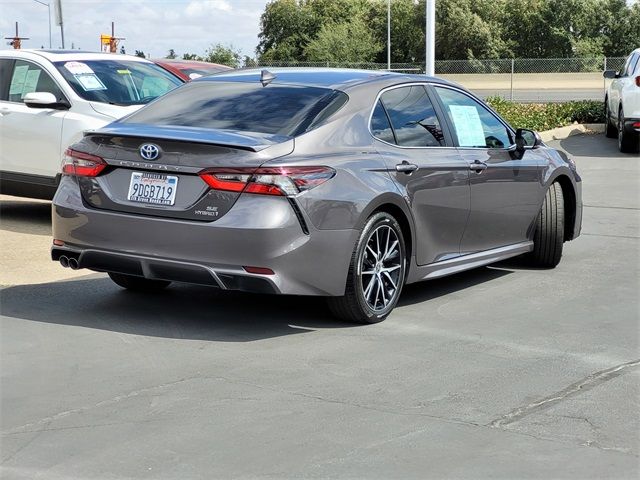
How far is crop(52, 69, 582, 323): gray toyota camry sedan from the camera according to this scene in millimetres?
6234

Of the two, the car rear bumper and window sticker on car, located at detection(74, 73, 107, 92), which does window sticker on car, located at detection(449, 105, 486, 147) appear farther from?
window sticker on car, located at detection(74, 73, 107, 92)

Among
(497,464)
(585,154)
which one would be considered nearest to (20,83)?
(497,464)

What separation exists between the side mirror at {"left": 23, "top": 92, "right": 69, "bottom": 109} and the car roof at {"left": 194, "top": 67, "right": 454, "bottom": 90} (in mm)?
3384

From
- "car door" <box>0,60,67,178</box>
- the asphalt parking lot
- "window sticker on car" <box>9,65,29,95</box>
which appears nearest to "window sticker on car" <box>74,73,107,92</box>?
"car door" <box>0,60,67,178</box>

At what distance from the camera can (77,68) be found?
11.1 metres

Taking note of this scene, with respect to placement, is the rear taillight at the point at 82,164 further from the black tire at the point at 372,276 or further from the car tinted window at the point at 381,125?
the car tinted window at the point at 381,125

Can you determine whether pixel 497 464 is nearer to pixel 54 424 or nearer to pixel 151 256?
pixel 54 424

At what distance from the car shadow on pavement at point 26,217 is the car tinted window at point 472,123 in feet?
14.5

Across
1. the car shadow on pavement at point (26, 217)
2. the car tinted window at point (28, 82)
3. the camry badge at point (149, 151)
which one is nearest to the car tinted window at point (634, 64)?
the car shadow on pavement at point (26, 217)

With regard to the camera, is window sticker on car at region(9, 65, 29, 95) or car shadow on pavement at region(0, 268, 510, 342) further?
window sticker on car at region(9, 65, 29, 95)

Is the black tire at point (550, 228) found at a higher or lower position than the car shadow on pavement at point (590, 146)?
higher

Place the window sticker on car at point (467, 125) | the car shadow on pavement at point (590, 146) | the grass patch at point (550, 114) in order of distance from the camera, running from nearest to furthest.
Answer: the window sticker on car at point (467, 125)
the car shadow on pavement at point (590, 146)
the grass patch at point (550, 114)

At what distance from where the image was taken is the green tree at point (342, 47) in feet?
204

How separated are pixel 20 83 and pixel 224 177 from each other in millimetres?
5754
